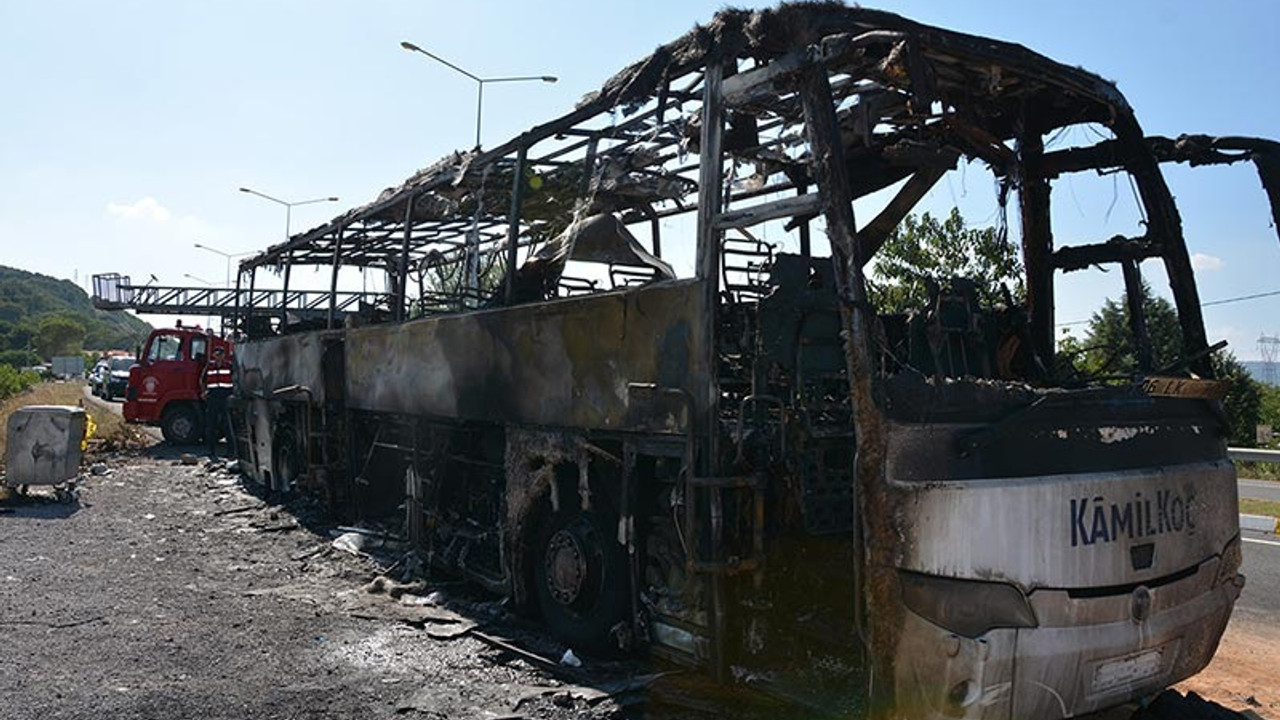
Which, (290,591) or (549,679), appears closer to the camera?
(549,679)

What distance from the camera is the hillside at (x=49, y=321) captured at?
88000 mm

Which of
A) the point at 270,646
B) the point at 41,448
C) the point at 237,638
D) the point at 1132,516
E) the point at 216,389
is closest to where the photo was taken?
the point at 1132,516

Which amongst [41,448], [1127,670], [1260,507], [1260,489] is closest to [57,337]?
[41,448]

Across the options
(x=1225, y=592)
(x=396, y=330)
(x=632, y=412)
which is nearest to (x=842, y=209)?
(x=632, y=412)

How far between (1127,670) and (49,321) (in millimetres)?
101501

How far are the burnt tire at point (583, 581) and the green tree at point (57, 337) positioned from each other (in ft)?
314

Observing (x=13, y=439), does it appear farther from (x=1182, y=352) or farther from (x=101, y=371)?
(x=101, y=371)

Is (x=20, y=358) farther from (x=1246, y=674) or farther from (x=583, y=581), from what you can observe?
(x=1246, y=674)

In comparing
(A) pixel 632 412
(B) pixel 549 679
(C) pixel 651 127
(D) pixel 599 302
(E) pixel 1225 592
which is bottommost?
(B) pixel 549 679

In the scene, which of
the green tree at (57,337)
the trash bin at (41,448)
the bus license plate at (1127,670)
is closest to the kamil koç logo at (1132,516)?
the bus license plate at (1127,670)

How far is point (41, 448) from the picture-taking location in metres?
12.7

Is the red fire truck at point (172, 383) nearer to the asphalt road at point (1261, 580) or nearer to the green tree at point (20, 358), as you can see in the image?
the asphalt road at point (1261, 580)

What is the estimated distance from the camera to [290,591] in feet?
25.9

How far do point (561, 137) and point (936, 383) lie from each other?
357 cm
